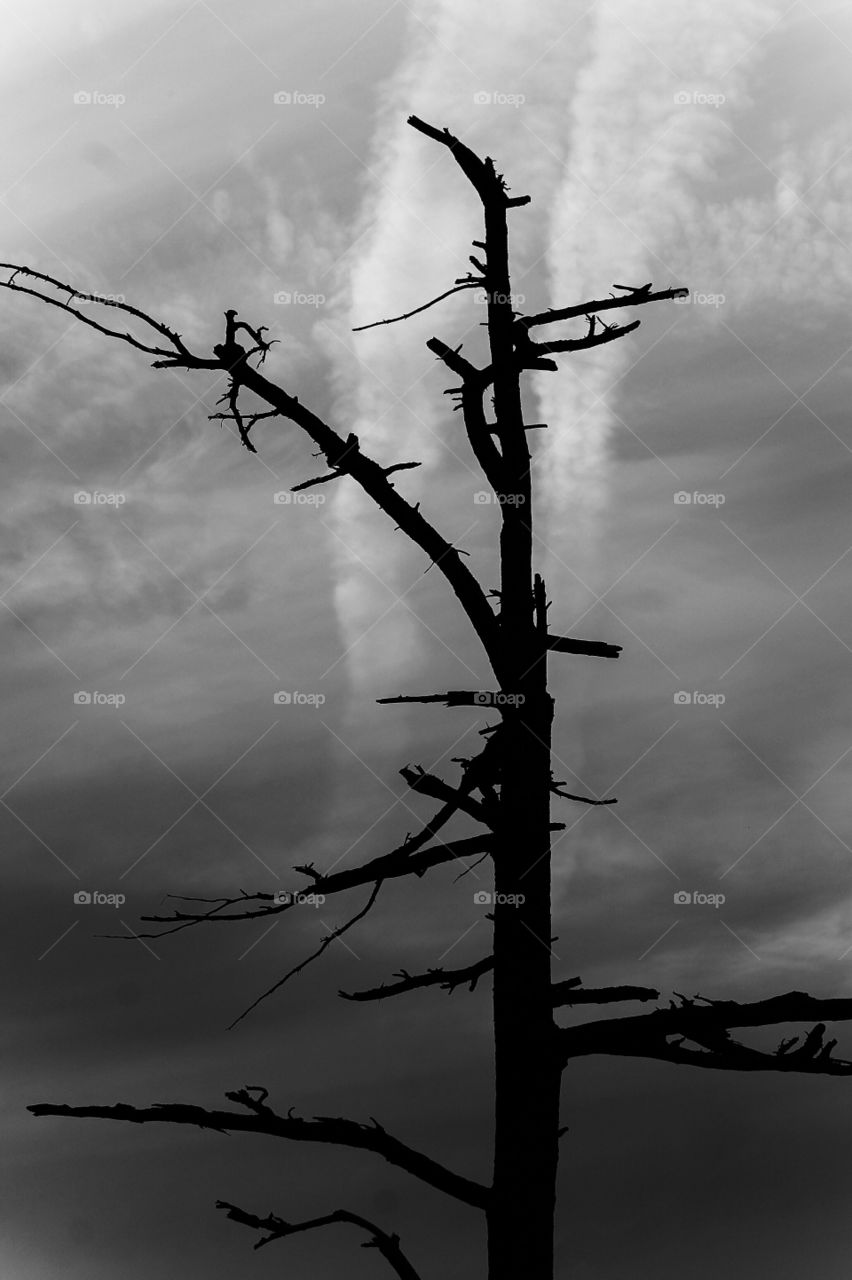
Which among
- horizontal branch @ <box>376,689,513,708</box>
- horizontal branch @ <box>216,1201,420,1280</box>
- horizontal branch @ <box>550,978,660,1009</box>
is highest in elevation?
horizontal branch @ <box>376,689,513,708</box>

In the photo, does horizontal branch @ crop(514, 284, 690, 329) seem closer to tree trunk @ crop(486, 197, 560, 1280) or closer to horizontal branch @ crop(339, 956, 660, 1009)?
tree trunk @ crop(486, 197, 560, 1280)

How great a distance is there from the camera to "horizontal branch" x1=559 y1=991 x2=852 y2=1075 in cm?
700

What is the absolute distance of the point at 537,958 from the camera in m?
7.38

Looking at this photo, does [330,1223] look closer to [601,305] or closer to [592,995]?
[592,995]

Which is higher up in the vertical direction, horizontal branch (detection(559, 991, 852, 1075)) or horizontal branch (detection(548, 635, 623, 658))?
horizontal branch (detection(548, 635, 623, 658))

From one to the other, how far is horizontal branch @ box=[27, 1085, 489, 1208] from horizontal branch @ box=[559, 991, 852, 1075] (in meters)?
1.16

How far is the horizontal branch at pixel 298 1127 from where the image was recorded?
688 cm

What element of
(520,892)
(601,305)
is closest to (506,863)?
(520,892)

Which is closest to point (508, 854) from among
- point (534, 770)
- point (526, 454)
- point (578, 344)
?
point (534, 770)

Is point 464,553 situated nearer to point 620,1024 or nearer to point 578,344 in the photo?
point 578,344

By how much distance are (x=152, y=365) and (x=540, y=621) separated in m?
2.73

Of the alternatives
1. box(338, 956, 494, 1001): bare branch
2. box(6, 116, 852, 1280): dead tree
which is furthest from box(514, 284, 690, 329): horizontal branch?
box(338, 956, 494, 1001): bare branch

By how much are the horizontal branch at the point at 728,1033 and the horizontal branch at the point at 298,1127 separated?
3.80 feet

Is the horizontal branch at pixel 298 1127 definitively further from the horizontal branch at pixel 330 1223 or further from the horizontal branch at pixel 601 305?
the horizontal branch at pixel 601 305
